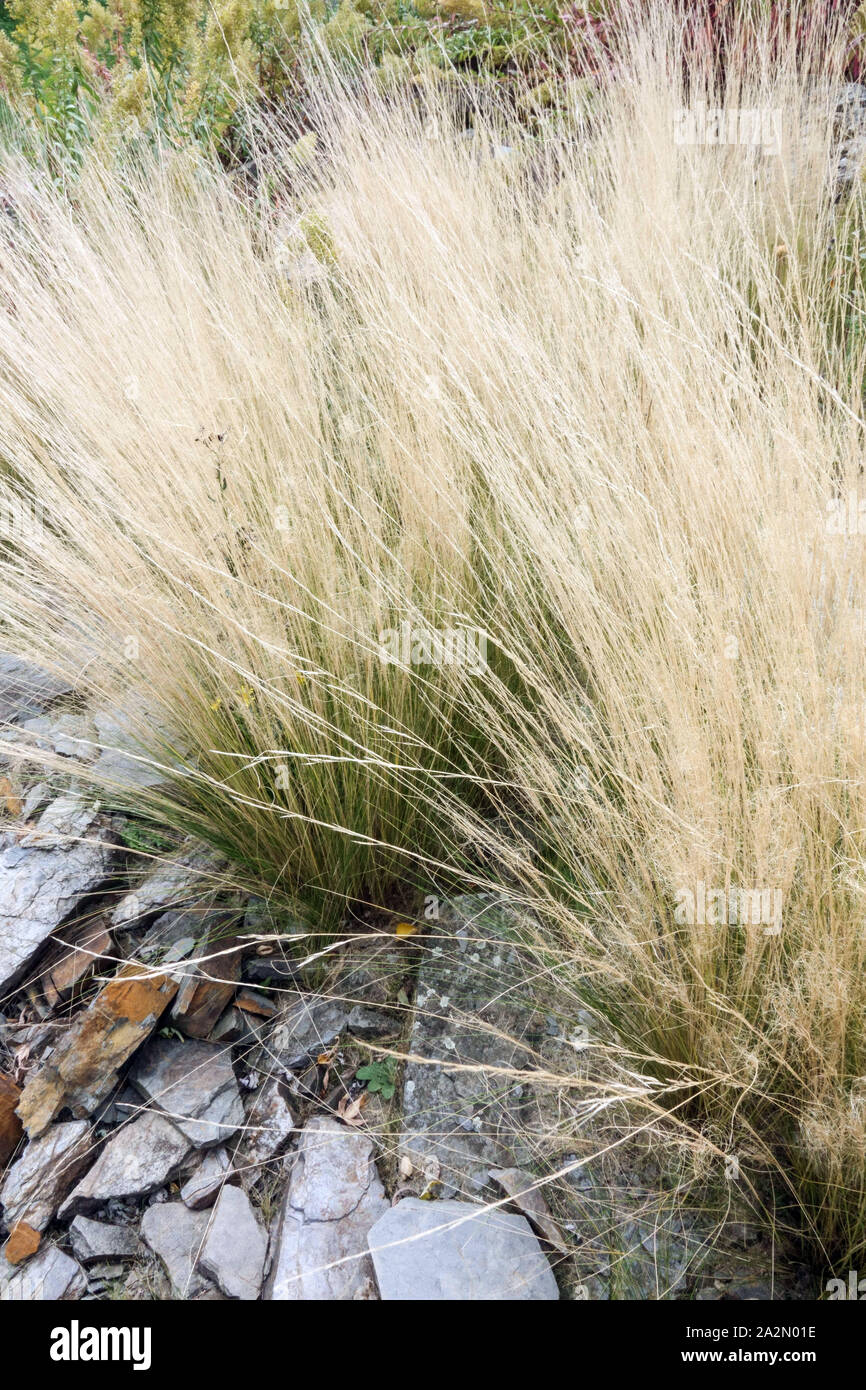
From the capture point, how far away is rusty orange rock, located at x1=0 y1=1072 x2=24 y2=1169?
1.83 m

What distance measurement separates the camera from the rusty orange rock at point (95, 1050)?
1871 mm

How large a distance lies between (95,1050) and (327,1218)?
2.05ft

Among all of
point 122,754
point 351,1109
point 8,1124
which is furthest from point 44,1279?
point 122,754

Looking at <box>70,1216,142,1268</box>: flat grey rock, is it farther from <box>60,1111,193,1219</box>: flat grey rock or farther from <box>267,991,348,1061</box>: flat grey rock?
<box>267,991,348,1061</box>: flat grey rock

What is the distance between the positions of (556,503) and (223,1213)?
1.57 metres

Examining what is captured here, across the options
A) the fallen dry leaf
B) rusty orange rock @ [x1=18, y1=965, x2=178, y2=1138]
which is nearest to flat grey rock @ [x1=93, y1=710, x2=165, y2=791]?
rusty orange rock @ [x1=18, y1=965, x2=178, y2=1138]

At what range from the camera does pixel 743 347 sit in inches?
81.0

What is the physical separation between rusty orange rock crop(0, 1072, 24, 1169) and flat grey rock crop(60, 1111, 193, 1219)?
182 millimetres

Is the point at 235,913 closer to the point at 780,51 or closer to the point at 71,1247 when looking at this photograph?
the point at 71,1247

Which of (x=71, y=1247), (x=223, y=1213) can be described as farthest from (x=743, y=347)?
(x=71, y=1247)

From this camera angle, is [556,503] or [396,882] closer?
[556,503]

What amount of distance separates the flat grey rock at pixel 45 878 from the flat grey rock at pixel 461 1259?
1.08 meters

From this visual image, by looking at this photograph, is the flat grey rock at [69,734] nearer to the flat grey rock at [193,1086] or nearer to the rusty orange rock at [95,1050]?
the rusty orange rock at [95,1050]

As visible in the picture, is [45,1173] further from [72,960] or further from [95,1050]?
[72,960]
